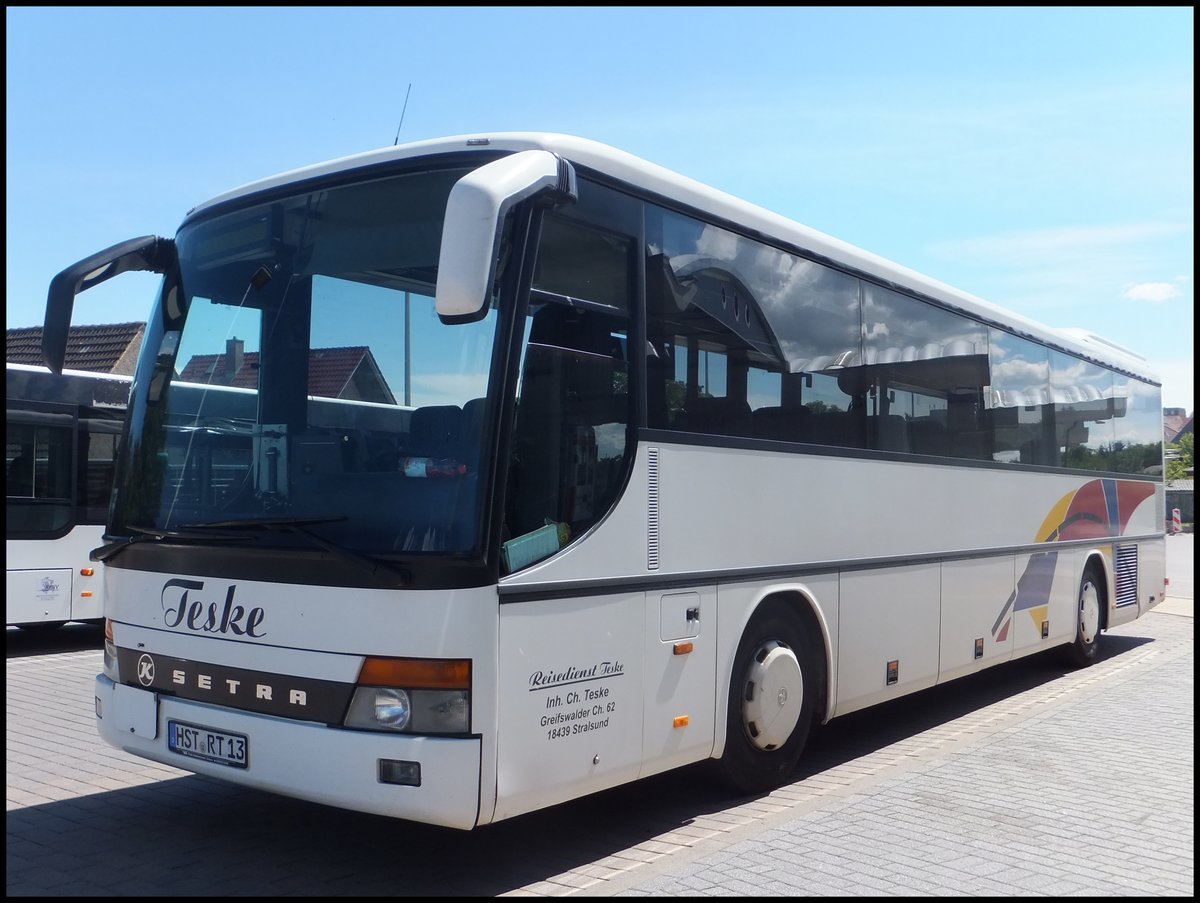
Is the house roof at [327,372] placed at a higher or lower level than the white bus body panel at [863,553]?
higher

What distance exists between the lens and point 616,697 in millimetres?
5496

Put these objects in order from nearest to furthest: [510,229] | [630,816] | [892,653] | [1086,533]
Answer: [510,229], [630,816], [892,653], [1086,533]

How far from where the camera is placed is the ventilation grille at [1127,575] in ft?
43.2

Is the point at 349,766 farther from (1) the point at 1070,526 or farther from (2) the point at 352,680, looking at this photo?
(1) the point at 1070,526

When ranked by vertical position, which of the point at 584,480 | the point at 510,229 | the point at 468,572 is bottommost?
the point at 468,572

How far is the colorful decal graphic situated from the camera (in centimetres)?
1046

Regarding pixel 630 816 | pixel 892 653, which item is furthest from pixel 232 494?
pixel 892 653

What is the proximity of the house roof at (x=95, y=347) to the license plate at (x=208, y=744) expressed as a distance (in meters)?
24.3

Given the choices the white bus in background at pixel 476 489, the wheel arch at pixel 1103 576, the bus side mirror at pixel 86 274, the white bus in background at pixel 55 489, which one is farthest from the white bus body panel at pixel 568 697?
the white bus in background at pixel 55 489

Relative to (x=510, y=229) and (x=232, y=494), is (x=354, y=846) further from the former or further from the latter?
(x=510, y=229)

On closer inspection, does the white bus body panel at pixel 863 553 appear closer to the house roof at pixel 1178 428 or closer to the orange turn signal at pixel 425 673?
the orange turn signal at pixel 425 673

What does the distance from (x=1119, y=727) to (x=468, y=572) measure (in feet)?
21.5

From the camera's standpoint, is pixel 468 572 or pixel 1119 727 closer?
pixel 468 572

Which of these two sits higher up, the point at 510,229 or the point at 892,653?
the point at 510,229
